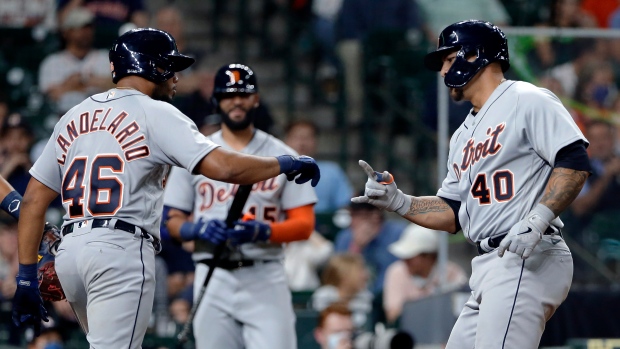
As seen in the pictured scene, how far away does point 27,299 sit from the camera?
4891 millimetres

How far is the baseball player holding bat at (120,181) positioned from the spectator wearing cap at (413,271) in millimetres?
3709

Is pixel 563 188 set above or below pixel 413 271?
above

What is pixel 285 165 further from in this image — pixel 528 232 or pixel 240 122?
pixel 240 122

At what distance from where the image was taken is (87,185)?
4586 millimetres

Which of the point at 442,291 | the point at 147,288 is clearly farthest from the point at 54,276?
the point at 442,291

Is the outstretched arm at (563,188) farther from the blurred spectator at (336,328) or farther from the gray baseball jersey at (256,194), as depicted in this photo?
the blurred spectator at (336,328)

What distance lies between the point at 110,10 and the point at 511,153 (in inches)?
303

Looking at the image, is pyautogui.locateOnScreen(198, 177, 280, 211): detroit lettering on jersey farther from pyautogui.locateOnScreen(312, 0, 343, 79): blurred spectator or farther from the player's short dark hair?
pyautogui.locateOnScreen(312, 0, 343, 79): blurred spectator

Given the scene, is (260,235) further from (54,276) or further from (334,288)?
(334,288)

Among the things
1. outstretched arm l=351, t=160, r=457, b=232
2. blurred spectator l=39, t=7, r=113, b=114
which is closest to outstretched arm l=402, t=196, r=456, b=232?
outstretched arm l=351, t=160, r=457, b=232

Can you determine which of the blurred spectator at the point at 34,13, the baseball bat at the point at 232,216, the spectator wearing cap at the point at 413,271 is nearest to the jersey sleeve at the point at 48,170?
the baseball bat at the point at 232,216

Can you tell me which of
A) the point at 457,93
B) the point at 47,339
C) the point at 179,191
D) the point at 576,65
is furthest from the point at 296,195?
the point at 576,65

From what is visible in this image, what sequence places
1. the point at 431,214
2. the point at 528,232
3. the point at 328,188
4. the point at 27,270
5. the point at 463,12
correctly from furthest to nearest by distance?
the point at 328,188, the point at 463,12, the point at 431,214, the point at 27,270, the point at 528,232

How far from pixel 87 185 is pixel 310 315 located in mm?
3646
